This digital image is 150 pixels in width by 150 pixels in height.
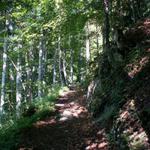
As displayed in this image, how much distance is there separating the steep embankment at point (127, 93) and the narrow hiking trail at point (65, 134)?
42 centimetres

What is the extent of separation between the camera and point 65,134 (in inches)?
468

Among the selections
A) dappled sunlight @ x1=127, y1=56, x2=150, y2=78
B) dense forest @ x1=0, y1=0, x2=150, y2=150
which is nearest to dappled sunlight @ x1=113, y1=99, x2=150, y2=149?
dense forest @ x1=0, y1=0, x2=150, y2=150

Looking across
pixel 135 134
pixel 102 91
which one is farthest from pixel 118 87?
pixel 135 134

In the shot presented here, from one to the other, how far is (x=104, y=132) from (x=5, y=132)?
3.56 m

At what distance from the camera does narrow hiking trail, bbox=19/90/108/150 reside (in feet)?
34.1

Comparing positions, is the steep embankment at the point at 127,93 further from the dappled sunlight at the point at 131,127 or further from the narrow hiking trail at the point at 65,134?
the narrow hiking trail at the point at 65,134

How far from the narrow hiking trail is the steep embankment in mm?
425

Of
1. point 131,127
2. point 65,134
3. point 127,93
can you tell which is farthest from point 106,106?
point 131,127

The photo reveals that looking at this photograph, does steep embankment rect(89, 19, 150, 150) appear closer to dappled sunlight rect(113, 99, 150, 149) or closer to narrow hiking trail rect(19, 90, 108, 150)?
dappled sunlight rect(113, 99, 150, 149)

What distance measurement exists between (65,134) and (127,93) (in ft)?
9.40

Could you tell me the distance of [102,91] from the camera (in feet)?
44.0

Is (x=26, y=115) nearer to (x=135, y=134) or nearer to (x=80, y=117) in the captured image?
(x=80, y=117)

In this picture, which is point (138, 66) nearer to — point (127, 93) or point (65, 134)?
point (127, 93)

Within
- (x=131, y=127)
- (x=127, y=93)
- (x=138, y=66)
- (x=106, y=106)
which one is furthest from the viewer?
(x=106, y=106)
